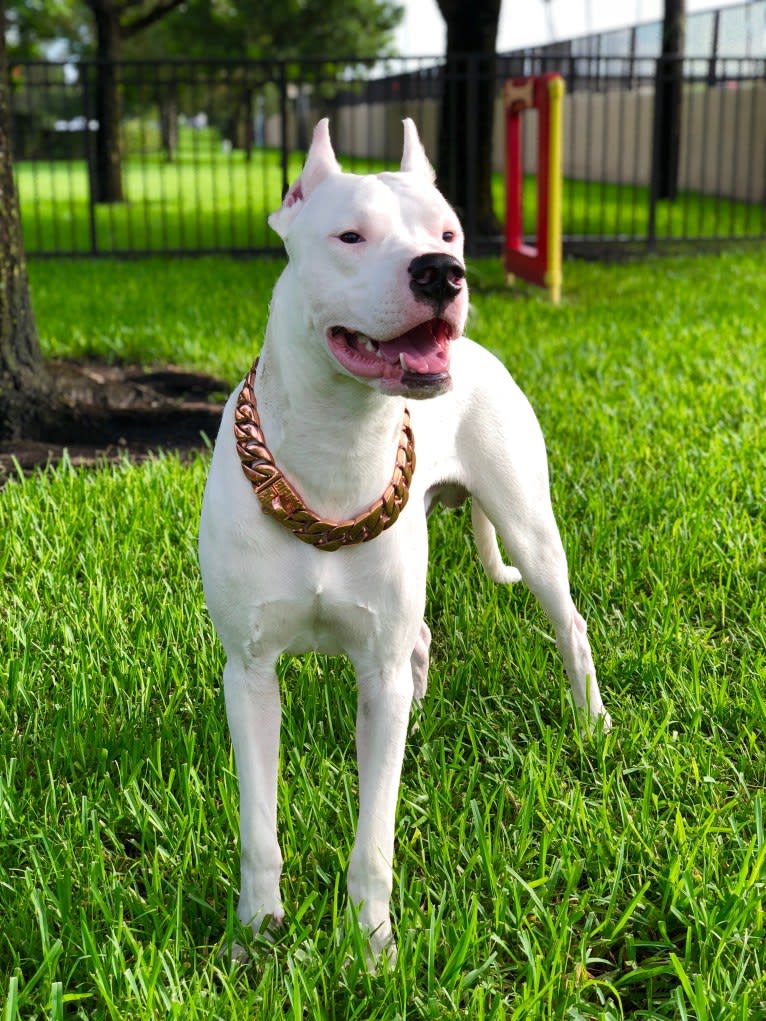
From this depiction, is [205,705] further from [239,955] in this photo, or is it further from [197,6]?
[197,6]

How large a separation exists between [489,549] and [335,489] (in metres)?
1.34

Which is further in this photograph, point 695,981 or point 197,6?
point 197,6

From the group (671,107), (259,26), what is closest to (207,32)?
(259,26)

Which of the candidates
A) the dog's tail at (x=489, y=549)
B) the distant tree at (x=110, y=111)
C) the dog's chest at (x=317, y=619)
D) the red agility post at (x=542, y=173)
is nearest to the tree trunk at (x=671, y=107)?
the red agility post at (x=542, y=173)

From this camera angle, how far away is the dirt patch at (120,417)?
509cm

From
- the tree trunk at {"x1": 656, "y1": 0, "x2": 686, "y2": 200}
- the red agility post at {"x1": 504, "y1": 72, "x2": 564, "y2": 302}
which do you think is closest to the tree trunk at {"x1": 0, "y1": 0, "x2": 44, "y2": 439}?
the red agility post at {"x1": 504, "y1": 72, "x2": 564, "y2": 302}

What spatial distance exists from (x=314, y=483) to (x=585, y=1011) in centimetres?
106

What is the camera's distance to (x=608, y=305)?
339 inches

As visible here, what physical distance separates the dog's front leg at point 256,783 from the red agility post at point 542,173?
277 inches

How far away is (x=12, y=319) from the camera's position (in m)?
5.15

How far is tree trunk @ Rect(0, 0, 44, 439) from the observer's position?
504 cm

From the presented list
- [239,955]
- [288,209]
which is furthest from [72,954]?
[288,209]

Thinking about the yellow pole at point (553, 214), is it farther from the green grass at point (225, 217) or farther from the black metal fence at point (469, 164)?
the green grass at point (225, 217)

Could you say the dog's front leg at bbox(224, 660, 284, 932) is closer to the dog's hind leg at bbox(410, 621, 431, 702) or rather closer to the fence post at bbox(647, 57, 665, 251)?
the dog's hind leg at bbox(410, 621, 431, 702)
